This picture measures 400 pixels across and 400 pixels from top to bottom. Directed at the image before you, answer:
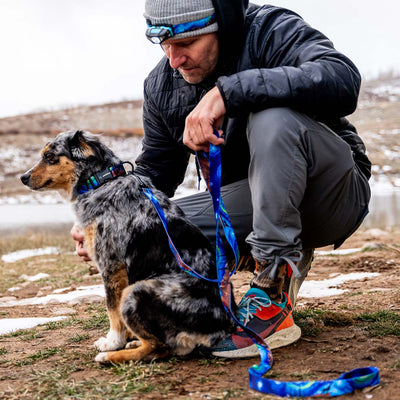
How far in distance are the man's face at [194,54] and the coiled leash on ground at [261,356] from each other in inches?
22.4

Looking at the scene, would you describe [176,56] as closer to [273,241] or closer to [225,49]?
[225,49]

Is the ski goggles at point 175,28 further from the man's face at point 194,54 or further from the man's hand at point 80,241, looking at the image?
the man's hand at point 80,241

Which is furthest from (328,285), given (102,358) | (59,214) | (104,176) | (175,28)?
(59,214)

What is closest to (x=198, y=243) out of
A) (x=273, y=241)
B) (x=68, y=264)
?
(x=273, y=241)

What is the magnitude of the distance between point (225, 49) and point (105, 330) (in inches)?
88.1

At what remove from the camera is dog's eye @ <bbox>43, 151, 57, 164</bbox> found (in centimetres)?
395

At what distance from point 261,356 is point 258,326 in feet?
0.97

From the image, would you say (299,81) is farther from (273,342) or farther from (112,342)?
(112,342)

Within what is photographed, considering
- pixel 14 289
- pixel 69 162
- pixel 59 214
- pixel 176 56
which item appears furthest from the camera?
pixel 59 214

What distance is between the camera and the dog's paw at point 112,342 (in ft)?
10.6

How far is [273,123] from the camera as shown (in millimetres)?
2783

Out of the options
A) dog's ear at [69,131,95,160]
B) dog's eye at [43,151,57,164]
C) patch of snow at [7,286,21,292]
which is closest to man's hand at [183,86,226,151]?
dog's ear at [69,131,95,160]

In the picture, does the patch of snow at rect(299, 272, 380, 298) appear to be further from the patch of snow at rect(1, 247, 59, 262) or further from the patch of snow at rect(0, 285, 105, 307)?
the patch of snow at rect(1, 247, 59, 262)

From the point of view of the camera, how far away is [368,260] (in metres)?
6.23
